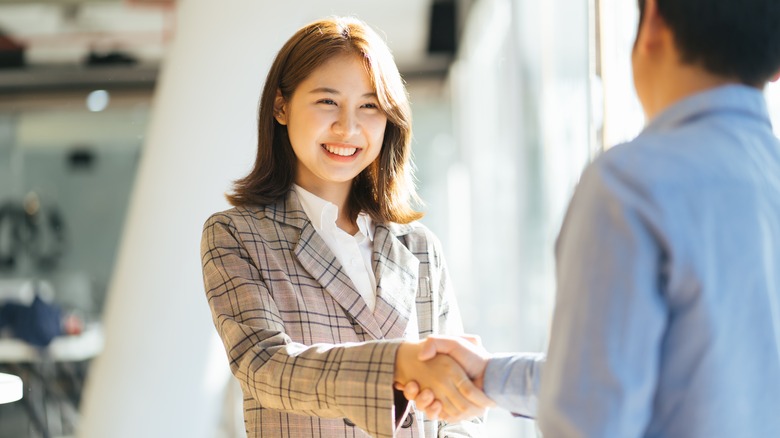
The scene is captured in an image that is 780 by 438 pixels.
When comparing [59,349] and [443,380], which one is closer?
[443,380]

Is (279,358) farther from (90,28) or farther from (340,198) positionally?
(90,28)

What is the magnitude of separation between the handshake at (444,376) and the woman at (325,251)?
0.6 inches

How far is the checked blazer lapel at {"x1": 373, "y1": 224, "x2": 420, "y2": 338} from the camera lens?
1.55 m

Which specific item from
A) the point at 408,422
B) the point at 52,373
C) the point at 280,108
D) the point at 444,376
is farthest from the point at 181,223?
the point at 52,373

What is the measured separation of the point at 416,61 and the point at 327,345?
338 inches

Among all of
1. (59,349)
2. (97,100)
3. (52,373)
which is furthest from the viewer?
(97,100)

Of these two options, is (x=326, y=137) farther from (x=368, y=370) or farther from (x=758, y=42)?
(x=758, y=42)

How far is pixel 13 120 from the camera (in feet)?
22.3

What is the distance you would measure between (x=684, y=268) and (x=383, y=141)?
3.19 feet

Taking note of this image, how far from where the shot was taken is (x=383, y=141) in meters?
1.75

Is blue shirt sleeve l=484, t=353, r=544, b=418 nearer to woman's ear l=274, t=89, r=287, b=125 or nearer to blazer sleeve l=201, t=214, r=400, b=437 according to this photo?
blazer sleeve l=201, t=214, r=400, b=437

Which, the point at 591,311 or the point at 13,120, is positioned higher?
the point at 13,120

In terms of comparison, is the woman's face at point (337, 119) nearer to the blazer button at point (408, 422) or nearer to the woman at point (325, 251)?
the woman at point (325, 251)

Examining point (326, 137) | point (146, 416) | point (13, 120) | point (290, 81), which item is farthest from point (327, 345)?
point (13, 120)
